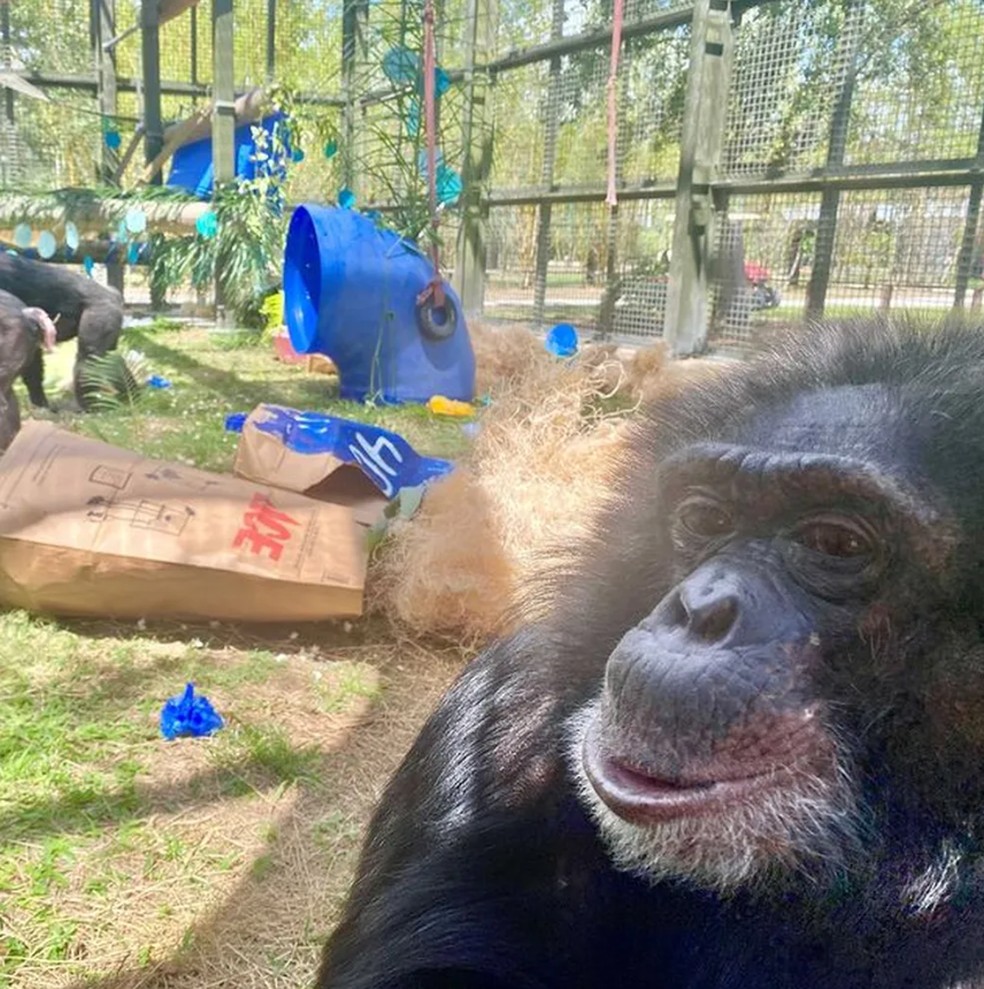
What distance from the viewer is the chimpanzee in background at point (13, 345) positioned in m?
7.15

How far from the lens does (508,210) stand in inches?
475

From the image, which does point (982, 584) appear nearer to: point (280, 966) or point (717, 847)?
point (717, 847)

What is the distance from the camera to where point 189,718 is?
11.5 ft

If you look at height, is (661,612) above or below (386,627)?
above

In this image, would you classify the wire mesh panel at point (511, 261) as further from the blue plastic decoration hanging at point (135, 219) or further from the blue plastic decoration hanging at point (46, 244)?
the blue plastic decoration hanging at point (46, 244)

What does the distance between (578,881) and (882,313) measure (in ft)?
4.49

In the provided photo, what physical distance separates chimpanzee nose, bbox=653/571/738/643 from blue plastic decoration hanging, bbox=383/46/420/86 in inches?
334

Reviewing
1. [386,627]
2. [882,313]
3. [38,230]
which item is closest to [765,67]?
[386,627]

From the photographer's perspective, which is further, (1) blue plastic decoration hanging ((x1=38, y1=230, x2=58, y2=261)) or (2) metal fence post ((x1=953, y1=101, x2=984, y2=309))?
(1) blue plastic decoration hanging ((x1=38, y1=230, x2=58, y2=261))

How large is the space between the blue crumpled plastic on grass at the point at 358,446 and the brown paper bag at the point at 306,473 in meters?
0.03

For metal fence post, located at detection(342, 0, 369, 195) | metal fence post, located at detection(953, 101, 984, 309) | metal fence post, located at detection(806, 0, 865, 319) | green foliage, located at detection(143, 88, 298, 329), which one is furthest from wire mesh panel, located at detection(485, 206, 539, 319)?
metal fence post, located at detection(953, 101, 984, 309)

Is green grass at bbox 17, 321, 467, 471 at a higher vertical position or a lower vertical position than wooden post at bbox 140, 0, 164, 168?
lower

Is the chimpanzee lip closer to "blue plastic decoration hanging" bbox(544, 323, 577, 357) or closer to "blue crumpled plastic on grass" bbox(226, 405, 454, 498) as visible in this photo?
"blue crumpled plastic on grass" bbox(226, 405, 454, 498)

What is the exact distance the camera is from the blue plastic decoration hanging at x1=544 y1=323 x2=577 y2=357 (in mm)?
10172
